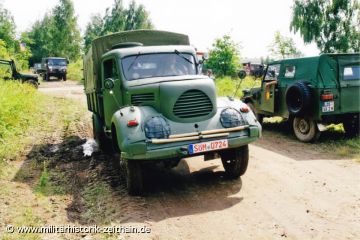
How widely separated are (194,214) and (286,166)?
2.71m

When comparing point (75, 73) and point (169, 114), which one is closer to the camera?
point (169, 114)

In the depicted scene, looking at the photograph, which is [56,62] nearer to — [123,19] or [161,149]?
[123,19]

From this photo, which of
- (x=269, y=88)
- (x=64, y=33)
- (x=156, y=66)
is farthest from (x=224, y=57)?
(x=64, y=33)

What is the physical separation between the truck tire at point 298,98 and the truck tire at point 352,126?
43.4 inches

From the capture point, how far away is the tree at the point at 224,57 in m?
24.4

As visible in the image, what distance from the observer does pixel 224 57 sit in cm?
2466

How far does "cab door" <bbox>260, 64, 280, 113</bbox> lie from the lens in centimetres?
962

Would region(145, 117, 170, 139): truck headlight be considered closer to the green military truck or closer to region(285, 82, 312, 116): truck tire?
the green military truck

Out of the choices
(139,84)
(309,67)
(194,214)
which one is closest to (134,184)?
(194,214)

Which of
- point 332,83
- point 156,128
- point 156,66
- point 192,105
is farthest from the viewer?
point 332,83

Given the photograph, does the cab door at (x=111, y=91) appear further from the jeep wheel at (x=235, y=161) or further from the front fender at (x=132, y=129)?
the jeep wheel at (x=235, y=161)

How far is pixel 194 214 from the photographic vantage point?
4.64 meters

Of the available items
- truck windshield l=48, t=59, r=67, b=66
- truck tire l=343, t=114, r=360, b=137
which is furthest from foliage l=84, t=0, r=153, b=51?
truck tire l=343, t=114, r=360, b=137

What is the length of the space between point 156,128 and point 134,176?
2.56 feet
